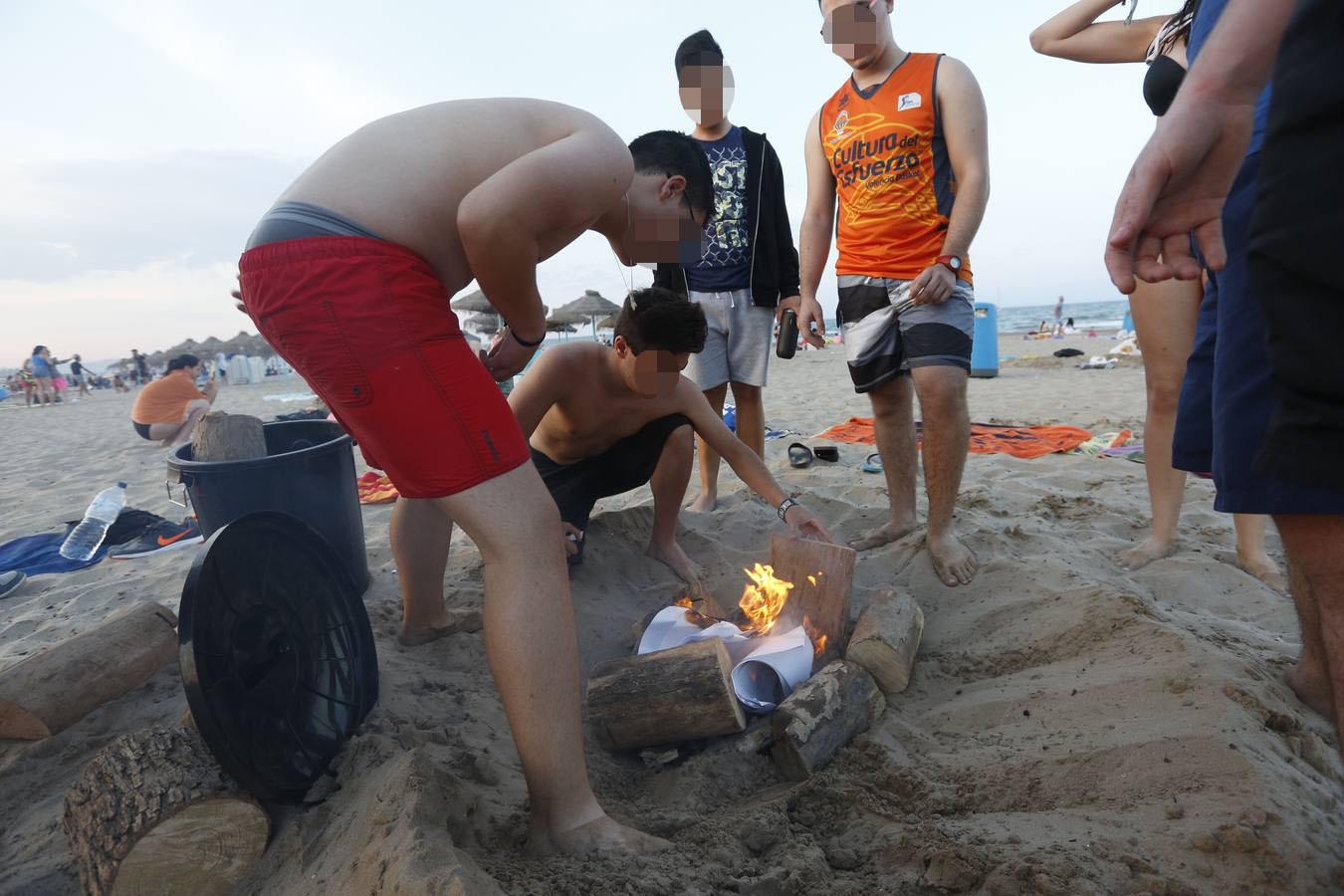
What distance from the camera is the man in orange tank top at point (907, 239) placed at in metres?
2.78

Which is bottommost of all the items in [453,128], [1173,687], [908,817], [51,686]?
[908,817]

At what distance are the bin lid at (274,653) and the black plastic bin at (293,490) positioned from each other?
44cm

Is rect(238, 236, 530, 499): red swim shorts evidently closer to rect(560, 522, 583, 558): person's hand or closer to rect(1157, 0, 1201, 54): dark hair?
rect(560, 522, 583, 558): person's hand

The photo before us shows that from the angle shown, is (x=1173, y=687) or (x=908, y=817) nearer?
(x=908, y=817)

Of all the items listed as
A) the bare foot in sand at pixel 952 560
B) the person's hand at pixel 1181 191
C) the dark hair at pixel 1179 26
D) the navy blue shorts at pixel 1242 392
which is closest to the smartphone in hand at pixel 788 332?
the bare foot in sand at pixel 952 560

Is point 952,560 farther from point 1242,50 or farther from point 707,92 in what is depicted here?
point 707,92

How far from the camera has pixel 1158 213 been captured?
1156 millimetres

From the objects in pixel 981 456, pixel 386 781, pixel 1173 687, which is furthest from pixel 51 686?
pixel 981 456

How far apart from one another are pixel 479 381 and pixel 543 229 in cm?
36

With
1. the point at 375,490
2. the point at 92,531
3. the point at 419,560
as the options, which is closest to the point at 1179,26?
the point at 419,560

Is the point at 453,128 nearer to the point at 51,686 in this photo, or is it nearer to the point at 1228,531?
the point at 51,686

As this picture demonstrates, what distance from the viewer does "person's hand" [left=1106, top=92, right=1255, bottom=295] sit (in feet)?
3.57

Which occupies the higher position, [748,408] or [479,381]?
[479,381]

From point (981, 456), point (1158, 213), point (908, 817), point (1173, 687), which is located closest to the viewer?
point (1158, 213)
